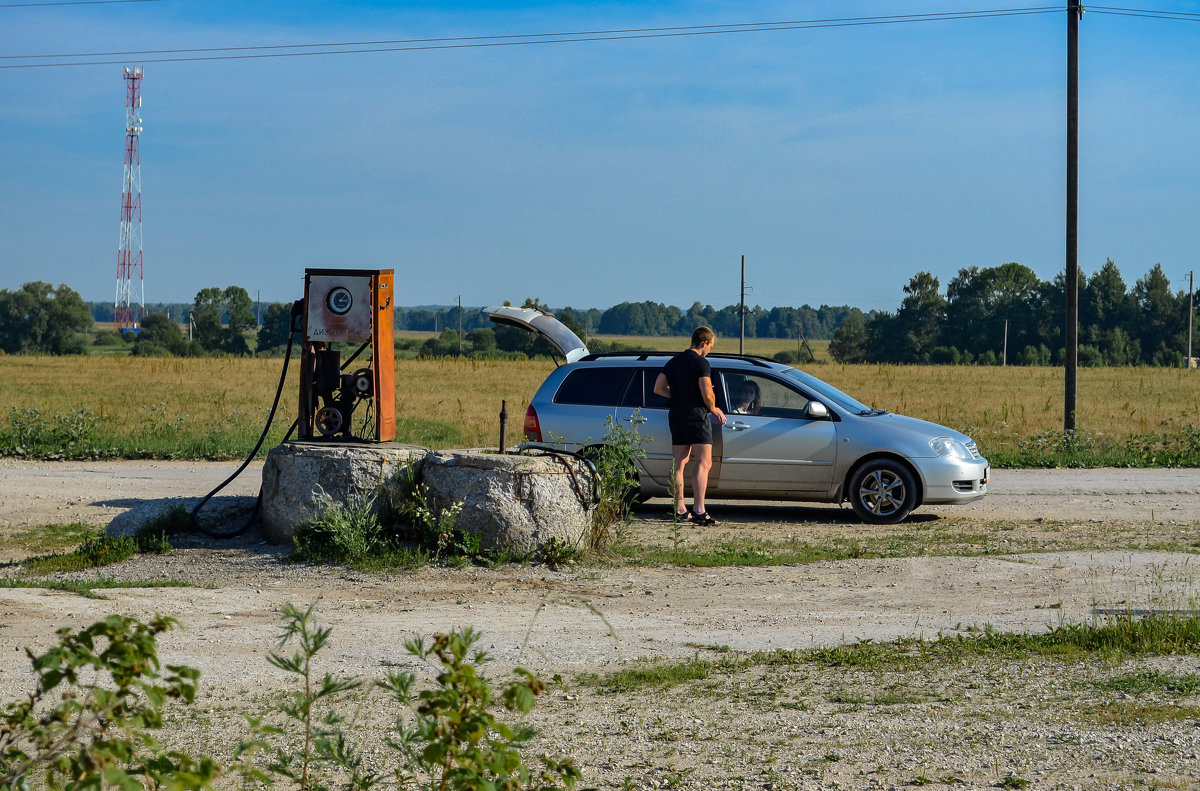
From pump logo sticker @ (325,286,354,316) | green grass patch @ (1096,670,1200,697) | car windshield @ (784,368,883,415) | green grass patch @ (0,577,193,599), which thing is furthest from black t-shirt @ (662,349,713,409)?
green grass patch @ (1096,670,1200,697)

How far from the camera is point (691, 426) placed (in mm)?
11148

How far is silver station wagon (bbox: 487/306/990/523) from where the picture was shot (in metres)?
11.7

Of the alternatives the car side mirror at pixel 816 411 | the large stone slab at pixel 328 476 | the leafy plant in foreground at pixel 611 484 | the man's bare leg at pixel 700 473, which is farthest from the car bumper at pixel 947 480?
Answer: the large stone slab at pixel 328 476

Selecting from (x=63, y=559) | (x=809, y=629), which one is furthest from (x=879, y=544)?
(x=63, y=559)

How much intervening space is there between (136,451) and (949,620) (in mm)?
14335

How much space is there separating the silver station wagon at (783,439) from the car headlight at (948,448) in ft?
0.04

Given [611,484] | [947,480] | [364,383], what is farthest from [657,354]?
[364,383]

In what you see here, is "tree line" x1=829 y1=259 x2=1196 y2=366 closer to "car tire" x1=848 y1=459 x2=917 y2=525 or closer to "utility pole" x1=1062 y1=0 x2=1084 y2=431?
"utility pole" x1=1062 y1=0 x2=1084 y2=431

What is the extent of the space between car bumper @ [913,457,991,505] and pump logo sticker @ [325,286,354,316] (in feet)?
19.4

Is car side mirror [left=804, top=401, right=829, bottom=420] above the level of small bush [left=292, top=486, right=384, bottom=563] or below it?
above

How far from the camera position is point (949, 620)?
721cm

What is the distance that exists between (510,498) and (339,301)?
2.52 m

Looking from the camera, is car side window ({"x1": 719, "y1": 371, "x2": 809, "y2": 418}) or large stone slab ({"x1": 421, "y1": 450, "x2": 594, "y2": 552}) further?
car side window ({"x1": 719, "y1": 371, "x2": 809, "y2": 418})

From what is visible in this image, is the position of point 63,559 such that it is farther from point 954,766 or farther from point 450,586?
point 954,766
